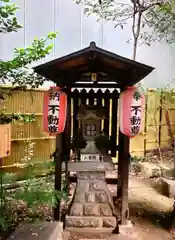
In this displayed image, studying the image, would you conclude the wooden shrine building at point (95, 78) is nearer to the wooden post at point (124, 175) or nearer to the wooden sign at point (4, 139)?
the wooden post at point (124, 175)

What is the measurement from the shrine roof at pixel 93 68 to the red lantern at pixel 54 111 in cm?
29

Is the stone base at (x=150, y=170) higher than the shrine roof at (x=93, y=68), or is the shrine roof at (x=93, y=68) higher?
the shrine roof at (x=93, y=68)

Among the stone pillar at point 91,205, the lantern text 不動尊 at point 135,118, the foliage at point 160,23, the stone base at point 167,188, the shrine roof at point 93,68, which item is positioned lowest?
the stone base at point 167,188

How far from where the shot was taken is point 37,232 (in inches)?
139

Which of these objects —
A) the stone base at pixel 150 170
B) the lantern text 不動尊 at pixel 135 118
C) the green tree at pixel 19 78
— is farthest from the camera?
the stone base at pixel 150 170

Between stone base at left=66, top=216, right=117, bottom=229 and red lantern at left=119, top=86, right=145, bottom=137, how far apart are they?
1421mm

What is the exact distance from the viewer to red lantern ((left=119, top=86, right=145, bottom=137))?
4637mm

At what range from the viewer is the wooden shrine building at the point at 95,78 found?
4516 mm

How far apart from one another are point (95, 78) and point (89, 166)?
1.44 m

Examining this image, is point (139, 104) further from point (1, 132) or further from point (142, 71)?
point (1, 132)

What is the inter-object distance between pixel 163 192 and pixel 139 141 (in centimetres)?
318

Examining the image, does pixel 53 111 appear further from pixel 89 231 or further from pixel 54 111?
pixel 89 231

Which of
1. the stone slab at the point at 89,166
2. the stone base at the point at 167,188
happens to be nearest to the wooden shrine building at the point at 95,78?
the stone slab at the point at 89,166

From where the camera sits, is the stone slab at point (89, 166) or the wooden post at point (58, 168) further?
the wooden post at point (58, 168)
